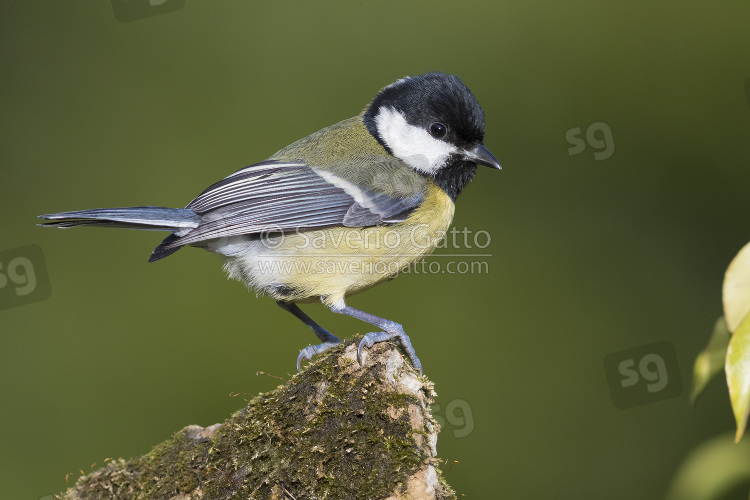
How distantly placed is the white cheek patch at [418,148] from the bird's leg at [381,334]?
1.82 feet

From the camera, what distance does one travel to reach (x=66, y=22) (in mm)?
3373

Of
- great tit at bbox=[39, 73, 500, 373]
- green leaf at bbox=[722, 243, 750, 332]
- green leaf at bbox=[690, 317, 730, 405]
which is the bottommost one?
green leaf at bbox=[690, 317, 730, 405]

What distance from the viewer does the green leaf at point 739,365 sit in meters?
0.79

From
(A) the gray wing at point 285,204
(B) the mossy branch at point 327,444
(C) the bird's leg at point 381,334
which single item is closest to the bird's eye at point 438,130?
(A) the gray wing at point 285,204

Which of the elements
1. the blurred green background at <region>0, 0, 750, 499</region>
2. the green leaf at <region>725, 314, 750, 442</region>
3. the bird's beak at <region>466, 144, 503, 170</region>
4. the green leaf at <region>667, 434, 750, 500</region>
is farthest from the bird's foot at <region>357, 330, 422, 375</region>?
the blurred green background at <region>0, 0, 750, 499</region>

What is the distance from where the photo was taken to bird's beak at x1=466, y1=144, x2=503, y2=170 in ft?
7.17

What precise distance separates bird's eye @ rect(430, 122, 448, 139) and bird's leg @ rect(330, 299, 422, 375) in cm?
65

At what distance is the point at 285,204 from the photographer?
2.04 meters

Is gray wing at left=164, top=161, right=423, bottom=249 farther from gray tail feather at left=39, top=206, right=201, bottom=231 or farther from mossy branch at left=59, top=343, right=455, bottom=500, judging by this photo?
mossy branch at left=59, top=343, right=455, bottom=500

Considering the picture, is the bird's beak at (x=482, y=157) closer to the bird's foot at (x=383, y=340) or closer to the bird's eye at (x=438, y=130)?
the bird's eye at (x=438, y=130)

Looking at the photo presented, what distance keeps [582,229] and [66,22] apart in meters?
2.75

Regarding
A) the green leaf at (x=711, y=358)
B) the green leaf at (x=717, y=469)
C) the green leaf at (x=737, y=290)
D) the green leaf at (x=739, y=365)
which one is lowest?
the green leaf at (x=717, y=469)

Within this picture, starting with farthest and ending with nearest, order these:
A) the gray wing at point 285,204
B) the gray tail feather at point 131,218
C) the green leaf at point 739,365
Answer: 1. the gray wing at point 285,204
2. the gray tail feather at point 131,218
3. the green leaf at point 739,365

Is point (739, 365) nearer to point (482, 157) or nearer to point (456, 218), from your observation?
point (482, 157)
